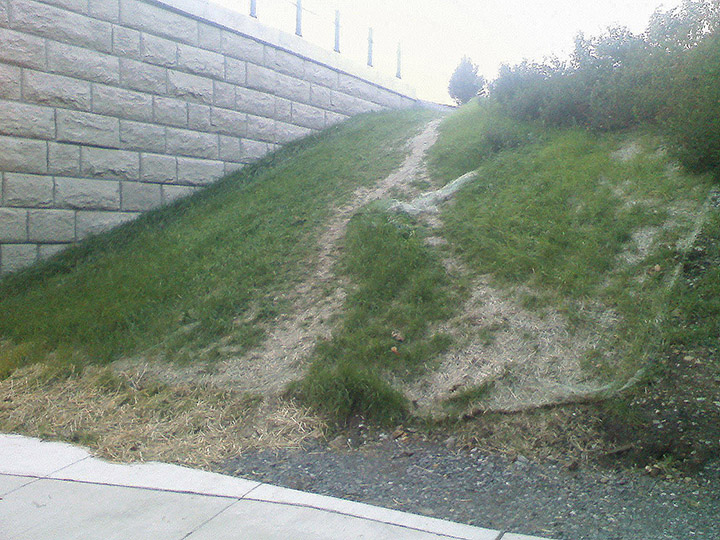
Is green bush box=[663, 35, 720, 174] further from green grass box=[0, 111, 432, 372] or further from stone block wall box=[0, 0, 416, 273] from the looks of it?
stone block wall box=[0, 0, 416, 273]

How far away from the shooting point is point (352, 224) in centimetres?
820

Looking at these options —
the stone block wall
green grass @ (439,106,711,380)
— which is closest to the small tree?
the stone block wall

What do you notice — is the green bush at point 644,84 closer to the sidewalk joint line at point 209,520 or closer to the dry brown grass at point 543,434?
the dry brown grass at point 543,434

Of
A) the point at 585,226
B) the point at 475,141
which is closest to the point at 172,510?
the point at 585,226

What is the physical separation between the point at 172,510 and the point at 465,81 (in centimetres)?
2674

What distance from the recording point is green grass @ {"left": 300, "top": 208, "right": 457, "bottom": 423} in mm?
5203

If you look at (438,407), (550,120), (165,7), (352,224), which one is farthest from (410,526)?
(165,7)

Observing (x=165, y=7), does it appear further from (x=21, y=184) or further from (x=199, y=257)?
(x=199, y=257)

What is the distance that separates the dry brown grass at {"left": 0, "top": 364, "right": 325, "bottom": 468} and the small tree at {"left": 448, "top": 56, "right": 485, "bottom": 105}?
24.3 m

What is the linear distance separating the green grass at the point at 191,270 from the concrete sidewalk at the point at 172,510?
2.24 meters

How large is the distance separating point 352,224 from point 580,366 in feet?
13.5

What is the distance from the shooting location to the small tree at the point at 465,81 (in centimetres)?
2753

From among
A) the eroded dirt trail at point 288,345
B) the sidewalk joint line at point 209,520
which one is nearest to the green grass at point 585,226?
the eroded dirt trail at point 288,345

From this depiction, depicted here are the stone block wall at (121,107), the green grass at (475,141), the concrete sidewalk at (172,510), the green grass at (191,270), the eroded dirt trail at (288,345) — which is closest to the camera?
the concrete sidewalk at (172,510)
